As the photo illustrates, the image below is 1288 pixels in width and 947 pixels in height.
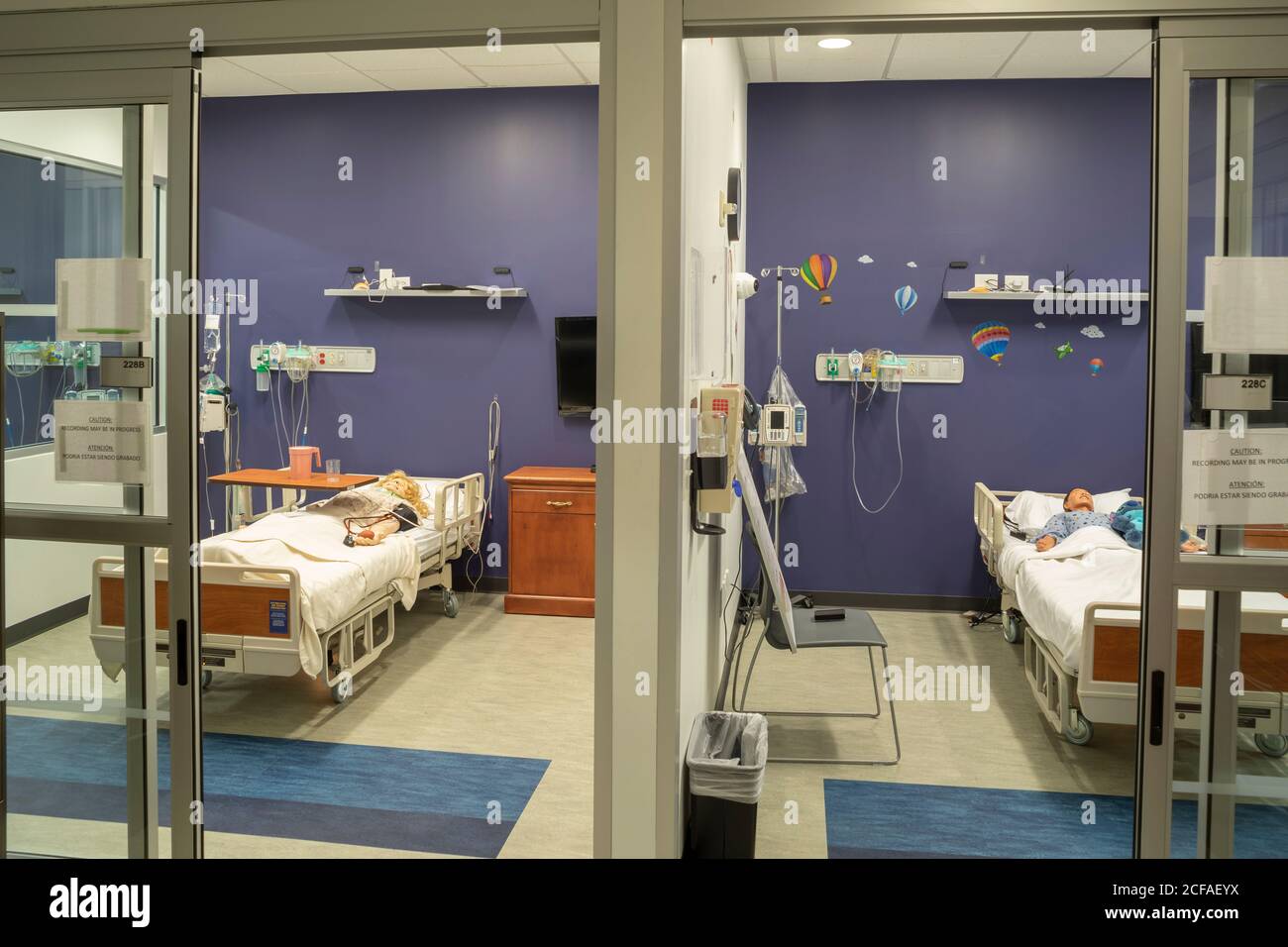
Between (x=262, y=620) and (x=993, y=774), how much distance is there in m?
2.80

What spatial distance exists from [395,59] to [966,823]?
463cm

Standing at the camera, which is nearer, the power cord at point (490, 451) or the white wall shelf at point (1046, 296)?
the white wall shelf at point (1046, 296)

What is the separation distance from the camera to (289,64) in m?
5.36

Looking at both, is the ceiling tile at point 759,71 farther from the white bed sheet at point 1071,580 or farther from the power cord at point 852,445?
the white bed sheet at point 1071,580

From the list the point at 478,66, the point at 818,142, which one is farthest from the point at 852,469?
the point at 478,66

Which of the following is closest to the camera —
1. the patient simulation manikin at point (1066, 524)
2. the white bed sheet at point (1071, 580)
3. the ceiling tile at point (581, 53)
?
the white bed sheet at point (1071, 580)

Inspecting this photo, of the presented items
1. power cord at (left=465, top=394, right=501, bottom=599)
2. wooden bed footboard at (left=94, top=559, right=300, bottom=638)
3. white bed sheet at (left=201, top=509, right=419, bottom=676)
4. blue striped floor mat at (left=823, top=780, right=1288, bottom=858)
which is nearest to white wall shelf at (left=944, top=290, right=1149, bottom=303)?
power cord at (left=465, top=394, right=501, bottom=599)

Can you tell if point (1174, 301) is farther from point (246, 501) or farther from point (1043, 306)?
point (246, 501)

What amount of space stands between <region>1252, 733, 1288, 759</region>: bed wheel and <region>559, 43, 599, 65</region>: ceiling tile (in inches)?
170

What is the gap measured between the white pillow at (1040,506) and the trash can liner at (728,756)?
2778 millimetres

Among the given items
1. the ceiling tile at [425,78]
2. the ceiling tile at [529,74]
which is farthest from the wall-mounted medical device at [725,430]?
the ceiling tile at [425,78]

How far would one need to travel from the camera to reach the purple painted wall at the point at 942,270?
552 centimetres

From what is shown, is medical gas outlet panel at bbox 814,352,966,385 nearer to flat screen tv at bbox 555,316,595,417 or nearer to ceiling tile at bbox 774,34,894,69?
flat screen tv at bbox 555,316,595,417

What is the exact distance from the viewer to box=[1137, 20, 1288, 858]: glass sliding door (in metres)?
1.89
